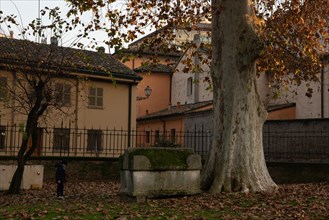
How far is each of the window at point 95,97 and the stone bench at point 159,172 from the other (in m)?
19.2

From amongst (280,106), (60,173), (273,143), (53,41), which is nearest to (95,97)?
(280,106)

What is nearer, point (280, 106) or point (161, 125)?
point (280, 106)

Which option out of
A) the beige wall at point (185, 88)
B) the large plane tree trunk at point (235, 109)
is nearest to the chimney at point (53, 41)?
the large plane tree trunk at point (235, 109)

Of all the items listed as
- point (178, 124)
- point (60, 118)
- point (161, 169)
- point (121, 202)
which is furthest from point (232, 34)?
point (178, 124)

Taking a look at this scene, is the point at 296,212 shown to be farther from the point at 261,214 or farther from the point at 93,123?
the point at 93,123

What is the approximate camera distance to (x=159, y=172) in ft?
39.7

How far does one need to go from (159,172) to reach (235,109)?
262 cm

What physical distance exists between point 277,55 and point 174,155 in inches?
220

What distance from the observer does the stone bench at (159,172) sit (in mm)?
11891

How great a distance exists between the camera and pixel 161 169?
12.1m

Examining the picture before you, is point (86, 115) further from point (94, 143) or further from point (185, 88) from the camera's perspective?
point (185, 88)

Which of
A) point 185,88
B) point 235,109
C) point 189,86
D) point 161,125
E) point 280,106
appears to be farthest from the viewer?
point 185,88

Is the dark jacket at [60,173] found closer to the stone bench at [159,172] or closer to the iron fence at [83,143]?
the stone bench at [159,172]

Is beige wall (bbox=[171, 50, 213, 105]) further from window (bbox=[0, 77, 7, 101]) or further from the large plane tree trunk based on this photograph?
the large plane tree trunk
